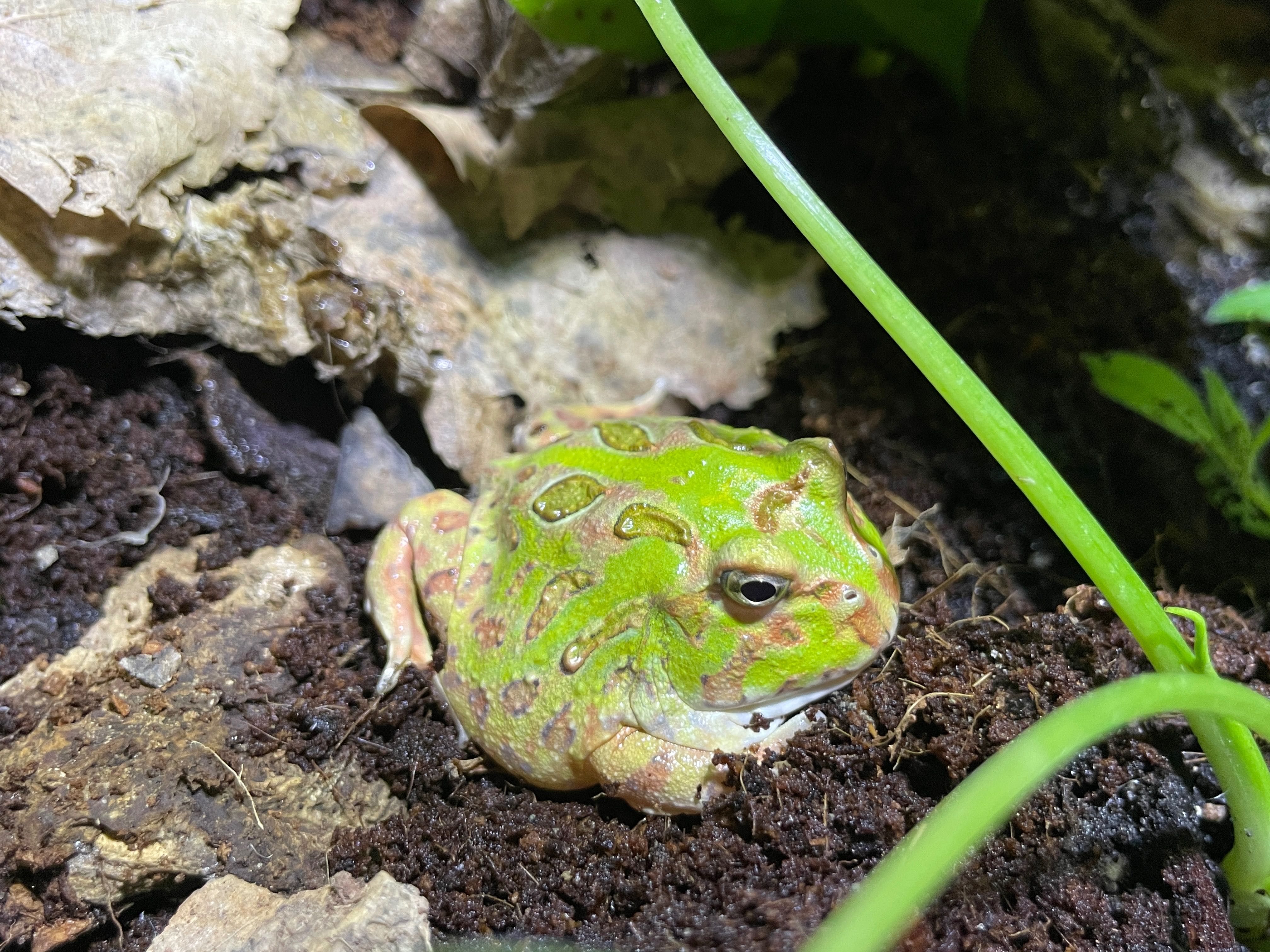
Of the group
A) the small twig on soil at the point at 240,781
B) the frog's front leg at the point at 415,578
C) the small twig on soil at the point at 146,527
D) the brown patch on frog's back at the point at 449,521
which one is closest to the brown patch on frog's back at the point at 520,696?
the frog's front leg at the point at 415,578

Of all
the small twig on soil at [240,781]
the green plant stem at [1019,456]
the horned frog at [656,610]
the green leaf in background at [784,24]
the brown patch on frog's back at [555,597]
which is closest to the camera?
the green plant stem at [1019,456]

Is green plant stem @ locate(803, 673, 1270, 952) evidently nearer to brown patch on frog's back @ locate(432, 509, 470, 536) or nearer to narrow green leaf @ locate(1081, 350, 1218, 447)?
narrow green leaf @ locate(1081, 350, 1218, 447)

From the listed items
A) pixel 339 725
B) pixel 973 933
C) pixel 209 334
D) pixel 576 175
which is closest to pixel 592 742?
pixel 339 725

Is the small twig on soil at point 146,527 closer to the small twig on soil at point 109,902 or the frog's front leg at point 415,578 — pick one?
the frog's front leg at point 415,578

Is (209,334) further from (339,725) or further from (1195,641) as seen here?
(1195,641)

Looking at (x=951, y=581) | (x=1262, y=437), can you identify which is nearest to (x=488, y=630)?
(x=951, y=581)

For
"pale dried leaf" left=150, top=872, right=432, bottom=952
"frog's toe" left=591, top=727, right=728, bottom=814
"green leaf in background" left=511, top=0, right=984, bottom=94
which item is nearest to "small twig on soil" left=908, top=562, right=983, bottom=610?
"frog's toe" left=591, top=727, right=728, bottom=814
